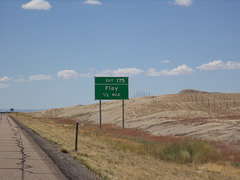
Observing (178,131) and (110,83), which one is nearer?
(178,131)

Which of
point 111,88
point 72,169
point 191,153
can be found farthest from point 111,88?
point 72,169

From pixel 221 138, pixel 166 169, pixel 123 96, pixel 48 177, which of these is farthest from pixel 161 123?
pixel 48 177

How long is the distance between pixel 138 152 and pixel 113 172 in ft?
28.6

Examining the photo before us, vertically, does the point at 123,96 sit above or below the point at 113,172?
above

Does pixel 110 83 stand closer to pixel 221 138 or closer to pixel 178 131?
pixel 178 131

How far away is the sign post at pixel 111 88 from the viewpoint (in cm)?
4344

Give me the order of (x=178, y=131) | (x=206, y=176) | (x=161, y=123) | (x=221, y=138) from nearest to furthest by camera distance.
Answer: (x=206, y=176), (x=221, y=138), (x=178, y=131), (x=161, y=123)

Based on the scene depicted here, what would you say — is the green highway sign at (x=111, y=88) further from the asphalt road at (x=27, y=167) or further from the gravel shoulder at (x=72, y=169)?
the gravel shoulder at (x=72, y=169)

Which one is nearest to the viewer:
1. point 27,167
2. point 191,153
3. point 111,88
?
point 27,167

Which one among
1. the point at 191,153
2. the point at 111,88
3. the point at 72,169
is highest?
the point at 111,88

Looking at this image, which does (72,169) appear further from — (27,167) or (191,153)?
(191,153)

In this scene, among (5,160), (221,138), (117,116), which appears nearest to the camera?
(5,160)

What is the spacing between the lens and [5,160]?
45.0ft

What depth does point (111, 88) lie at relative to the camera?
1727 inches
